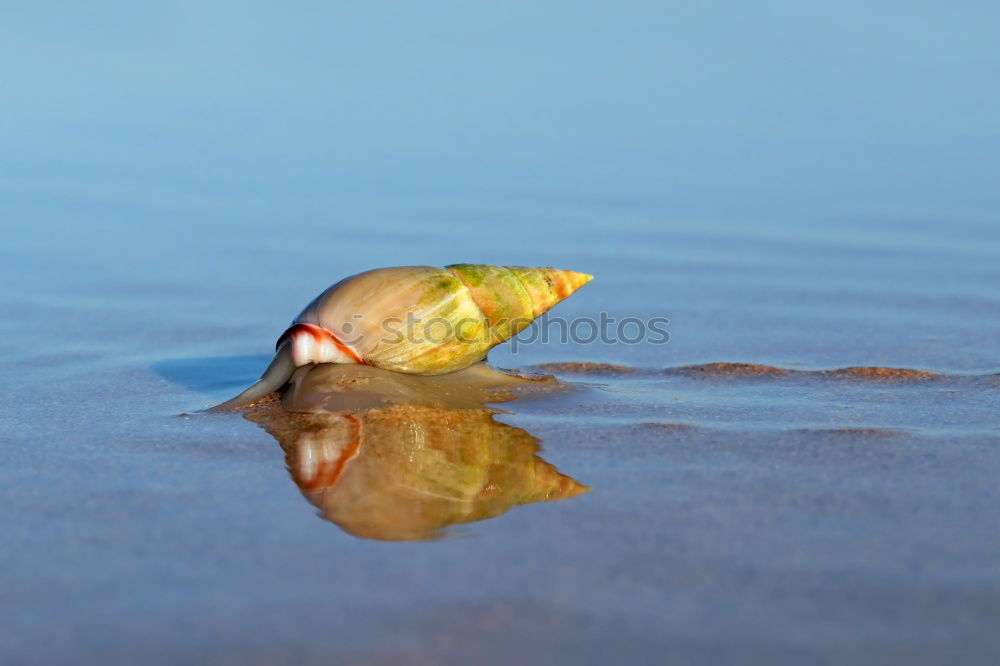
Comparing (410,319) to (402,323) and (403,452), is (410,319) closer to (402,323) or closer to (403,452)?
Result: (402,323)

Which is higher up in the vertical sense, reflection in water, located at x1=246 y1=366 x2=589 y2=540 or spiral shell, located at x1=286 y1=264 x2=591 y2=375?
spiral shell, located at x1=286 y1=264 x2=591 y2=375

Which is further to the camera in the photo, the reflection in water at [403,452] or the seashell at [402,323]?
the seashell at [402,323]

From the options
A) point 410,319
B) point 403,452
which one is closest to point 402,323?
point 410,319

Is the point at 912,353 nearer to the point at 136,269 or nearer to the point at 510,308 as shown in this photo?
the point at 510,308

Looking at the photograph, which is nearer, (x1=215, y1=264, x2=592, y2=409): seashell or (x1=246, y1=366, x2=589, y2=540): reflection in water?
(x1=246, y1=366, x2=589, y2=540): reflection in water

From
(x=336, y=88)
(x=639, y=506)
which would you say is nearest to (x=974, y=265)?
(x=639, y=506)

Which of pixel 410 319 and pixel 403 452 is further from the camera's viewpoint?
pixel 410 319
